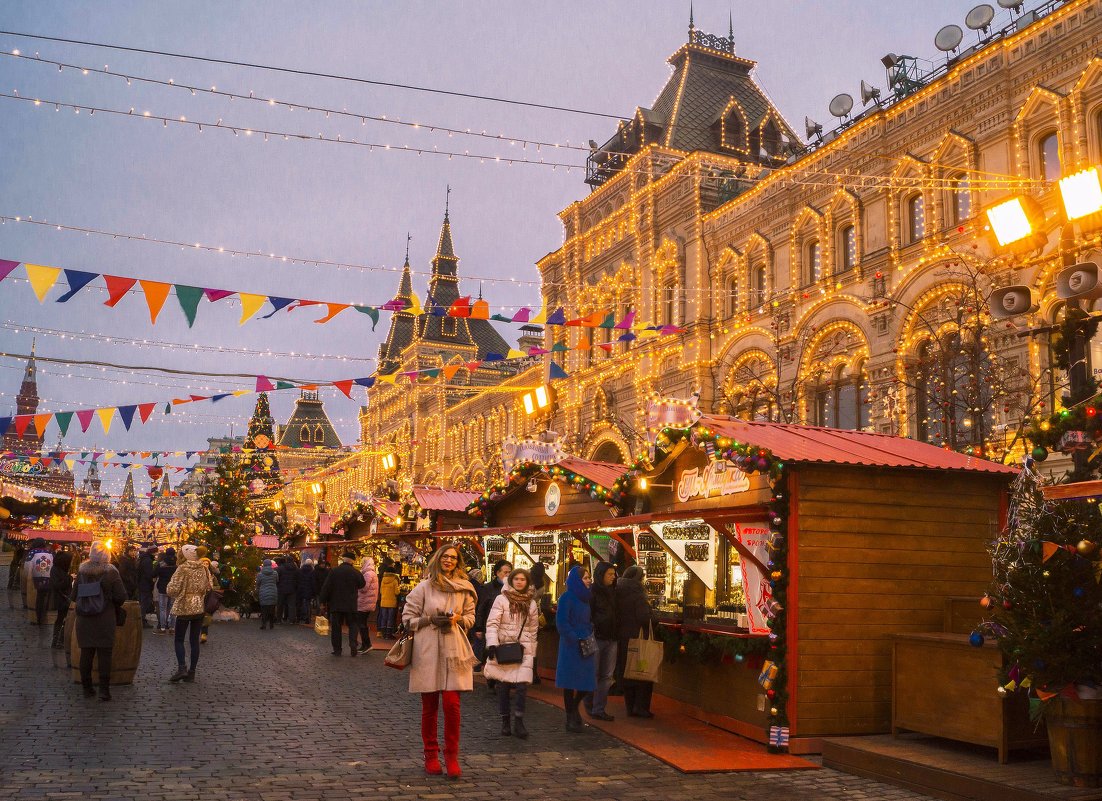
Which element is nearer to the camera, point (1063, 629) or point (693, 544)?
point (1063, 629)

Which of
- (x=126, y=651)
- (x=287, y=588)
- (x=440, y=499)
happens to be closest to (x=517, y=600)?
(x=126, y=651)

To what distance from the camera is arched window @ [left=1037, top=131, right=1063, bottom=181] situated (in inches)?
787

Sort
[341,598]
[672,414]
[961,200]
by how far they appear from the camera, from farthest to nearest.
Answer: [961,200]
[341,598]
[672,414]

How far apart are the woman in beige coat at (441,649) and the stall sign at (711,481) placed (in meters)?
4.59

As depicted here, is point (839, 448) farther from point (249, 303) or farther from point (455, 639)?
point (249, 303)

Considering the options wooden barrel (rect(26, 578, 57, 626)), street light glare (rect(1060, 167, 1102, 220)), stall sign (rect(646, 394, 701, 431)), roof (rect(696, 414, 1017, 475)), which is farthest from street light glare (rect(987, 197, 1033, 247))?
wooden barrel (rect(26, 578, 57, 626))

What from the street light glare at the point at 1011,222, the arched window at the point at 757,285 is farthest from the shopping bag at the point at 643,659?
the arched window at the point at 757,285

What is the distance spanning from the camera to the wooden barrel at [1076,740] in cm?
711

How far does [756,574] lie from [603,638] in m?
1.76

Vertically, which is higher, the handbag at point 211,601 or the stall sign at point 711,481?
the stall sign at point 711,481

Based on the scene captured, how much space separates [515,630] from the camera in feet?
31.1

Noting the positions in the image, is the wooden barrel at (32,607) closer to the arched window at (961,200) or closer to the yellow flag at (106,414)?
the yellow flag at (106,414)

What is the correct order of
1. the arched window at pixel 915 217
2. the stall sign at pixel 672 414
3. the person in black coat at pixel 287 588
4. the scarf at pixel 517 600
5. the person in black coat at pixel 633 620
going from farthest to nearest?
the person in black coat at pixel 287 588 → the arched window at pixel 915 217 → the stall sign at pixel 672 414 → the person in black coat at pixel 633 620 → the scarf at pixel 517 600

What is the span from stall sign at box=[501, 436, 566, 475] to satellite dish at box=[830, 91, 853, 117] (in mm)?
13649
